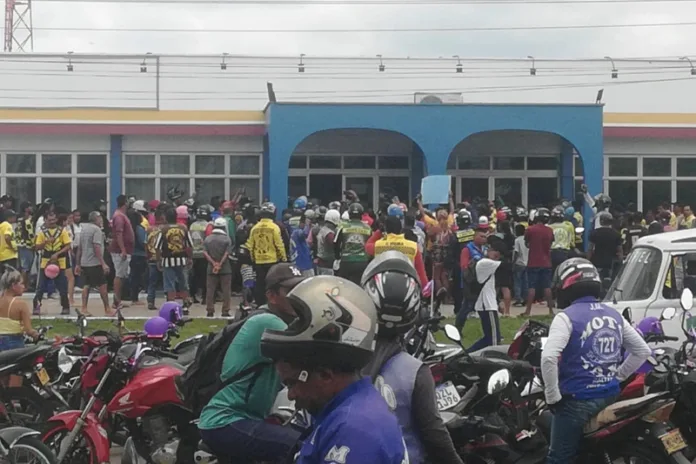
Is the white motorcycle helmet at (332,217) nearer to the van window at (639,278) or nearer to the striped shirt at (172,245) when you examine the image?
the striped shirt at (172,245)

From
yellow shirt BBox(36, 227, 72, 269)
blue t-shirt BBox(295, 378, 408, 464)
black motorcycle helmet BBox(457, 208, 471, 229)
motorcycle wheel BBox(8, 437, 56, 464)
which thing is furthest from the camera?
yellow shirt BBox(36, 227, 72, 269)

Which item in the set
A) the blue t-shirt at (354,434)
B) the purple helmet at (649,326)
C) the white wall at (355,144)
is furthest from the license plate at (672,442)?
the white wall at (355,144)

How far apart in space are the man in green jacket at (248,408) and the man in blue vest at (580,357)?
1.76 m

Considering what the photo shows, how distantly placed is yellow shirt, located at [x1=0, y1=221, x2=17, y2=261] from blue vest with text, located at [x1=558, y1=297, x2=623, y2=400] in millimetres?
12482

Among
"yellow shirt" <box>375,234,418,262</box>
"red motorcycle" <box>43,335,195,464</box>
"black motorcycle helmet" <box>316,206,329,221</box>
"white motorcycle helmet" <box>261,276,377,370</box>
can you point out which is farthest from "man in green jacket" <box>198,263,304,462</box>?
"black motorcycle helmet" <box>316,206,329,221</box>

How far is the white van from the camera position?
404 inches

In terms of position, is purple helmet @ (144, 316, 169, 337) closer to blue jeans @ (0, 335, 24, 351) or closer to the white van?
blue jeans @ (0, 335, 24, 351)

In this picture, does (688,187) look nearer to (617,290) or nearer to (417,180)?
(417,180)

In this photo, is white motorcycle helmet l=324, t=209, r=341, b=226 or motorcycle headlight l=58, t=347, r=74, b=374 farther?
white motorcycle helmet l=324, t=209, r=341, b=226

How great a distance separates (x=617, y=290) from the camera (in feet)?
34.8

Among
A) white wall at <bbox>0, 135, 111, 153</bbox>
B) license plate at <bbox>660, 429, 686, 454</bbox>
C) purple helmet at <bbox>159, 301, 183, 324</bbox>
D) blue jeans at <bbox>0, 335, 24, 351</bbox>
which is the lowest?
license plate at <bbox>660, 429, 686, 454</bbox>

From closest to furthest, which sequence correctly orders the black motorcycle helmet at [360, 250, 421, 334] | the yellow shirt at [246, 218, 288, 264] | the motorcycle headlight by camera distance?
the black motorcycle helmet at [360, 250, 421, 334]
the motorcycle headlight
the yellow shirt at [246, 218, 288, 264]

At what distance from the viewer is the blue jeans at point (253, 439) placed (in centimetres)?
524

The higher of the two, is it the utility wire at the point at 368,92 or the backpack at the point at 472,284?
the utility wire at the point at 368,92
